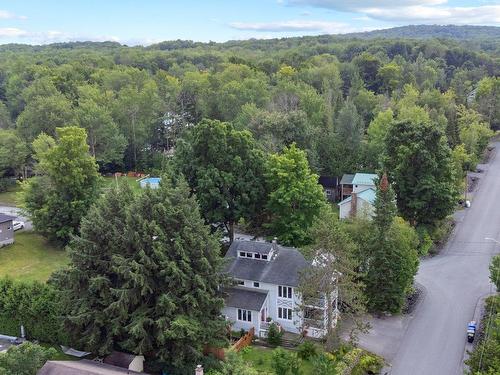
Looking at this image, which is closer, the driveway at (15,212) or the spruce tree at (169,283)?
the spruce tree at (169,283)

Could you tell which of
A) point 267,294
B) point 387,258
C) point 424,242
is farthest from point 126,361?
point 424,242

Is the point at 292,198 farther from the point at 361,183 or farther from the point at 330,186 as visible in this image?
the point at 330,186

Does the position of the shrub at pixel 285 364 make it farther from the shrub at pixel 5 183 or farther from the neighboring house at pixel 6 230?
the shrub at pixel 5 183

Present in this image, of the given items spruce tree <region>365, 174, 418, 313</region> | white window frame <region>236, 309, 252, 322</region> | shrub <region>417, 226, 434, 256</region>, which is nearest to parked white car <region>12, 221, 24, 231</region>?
white window frame <region>236, 309, 252, 322</region>

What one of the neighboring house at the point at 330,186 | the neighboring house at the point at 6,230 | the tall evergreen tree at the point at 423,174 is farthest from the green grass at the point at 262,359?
the neighboring house at the point at 330,186

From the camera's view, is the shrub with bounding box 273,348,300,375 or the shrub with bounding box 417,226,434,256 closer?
the shrub with bounding box 273,348,300,375

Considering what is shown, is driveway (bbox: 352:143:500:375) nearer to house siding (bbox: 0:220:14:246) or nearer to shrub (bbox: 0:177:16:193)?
house siding (bbox: 0:220:14:246)
